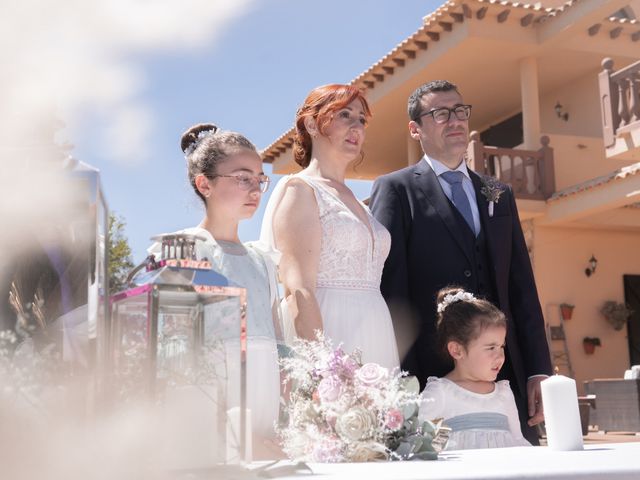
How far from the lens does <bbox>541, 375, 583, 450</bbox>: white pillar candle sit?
1.88 m

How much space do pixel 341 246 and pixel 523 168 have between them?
12.9 meters

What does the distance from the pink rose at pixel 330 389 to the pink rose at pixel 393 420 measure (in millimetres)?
134

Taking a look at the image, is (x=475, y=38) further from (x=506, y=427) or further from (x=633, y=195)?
(x=506, y=427)

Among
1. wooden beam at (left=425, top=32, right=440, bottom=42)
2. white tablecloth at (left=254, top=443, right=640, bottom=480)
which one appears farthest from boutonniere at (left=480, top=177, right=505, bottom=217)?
wooden beam at (left=425, top=32, right=440, bottom=42)

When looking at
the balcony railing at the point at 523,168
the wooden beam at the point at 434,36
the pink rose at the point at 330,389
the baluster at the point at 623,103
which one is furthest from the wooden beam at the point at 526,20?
the pink rose at the point at 330,389

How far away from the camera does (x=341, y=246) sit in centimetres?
Answer: 321

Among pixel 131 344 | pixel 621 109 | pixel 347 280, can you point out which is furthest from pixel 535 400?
pixel 621 109

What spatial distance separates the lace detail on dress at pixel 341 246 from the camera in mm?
3213

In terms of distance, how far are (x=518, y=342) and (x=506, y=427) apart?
41 cm

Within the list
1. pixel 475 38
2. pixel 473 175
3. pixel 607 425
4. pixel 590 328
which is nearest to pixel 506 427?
pixel 473 175

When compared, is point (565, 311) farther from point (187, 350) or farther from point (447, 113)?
point (187, 350)

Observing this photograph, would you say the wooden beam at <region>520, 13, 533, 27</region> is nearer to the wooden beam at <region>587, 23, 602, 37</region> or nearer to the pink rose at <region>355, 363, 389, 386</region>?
the wooden beam at <region>587, 23, 602, 37</region>

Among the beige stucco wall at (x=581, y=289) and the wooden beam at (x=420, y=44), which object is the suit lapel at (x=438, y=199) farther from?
the beige stucco wall at (x=581, y=289)

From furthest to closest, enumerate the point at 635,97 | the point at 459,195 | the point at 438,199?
the point at 635,97, the point at 459,195, the point at 438,199
